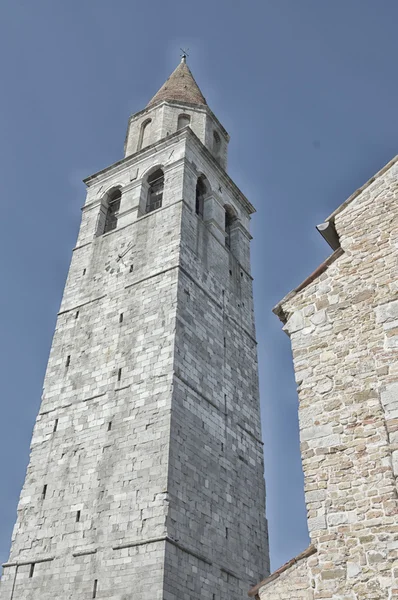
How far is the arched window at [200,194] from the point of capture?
2099 centimetres

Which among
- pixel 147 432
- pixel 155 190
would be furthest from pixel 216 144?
pixel 147 432

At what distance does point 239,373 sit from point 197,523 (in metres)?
5.68

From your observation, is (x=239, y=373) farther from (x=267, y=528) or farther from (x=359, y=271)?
(x=359, y=271)

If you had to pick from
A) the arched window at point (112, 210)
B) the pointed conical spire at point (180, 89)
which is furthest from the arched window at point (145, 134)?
the arched window at point (112, 210)

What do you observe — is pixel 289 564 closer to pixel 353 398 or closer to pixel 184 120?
pixel 353 398

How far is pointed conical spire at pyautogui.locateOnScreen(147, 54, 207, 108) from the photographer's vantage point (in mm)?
25811

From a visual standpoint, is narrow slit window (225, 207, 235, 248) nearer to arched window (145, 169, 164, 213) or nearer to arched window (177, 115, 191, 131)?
arched window (145, 169, 164, 213)

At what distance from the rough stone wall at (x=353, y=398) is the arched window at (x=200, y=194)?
500 inches

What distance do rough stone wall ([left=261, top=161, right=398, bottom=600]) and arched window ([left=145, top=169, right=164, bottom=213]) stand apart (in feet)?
41.9

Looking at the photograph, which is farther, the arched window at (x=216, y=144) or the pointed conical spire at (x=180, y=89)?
the pointed conical spire at (x=180, y=89)

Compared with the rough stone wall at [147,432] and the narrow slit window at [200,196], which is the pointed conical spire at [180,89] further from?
the rough stone wall at [147,432]

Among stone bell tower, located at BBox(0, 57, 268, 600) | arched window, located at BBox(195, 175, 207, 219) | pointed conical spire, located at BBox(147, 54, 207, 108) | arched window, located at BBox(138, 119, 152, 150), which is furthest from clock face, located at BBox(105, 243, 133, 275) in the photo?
pointed conical spire, located at BBox(147, 54, 207, 108)

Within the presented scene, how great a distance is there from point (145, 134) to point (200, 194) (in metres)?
4.84

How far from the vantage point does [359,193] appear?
8.66 metres
